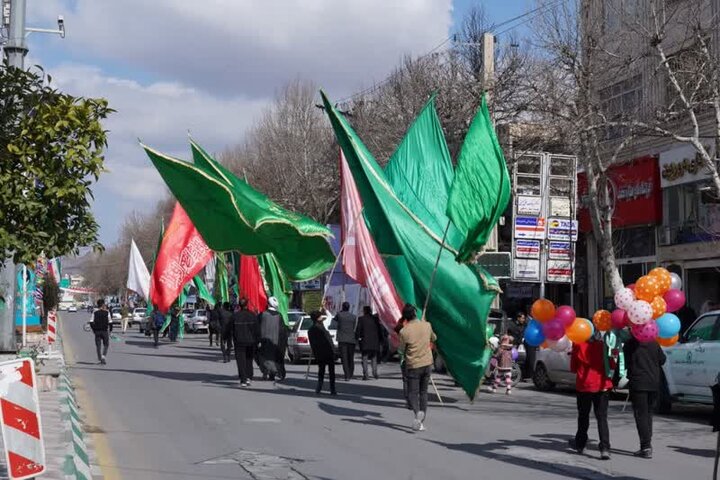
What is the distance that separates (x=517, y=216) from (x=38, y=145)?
15.8m

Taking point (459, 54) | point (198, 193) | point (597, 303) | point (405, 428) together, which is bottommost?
point (405, 428)

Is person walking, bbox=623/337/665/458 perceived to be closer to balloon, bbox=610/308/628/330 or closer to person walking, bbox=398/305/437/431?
balloon, bbox=610/308/628/330

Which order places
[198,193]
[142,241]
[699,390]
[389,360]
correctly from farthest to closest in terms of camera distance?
[142,241], [389,360], [198,193], [699,390]

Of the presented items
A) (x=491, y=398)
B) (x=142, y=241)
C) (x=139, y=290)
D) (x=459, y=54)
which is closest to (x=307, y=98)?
(x=139, y=290)

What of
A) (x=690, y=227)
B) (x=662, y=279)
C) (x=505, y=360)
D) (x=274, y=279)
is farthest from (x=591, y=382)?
(x=274, y=279)

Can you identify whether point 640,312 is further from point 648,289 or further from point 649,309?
point 648,289

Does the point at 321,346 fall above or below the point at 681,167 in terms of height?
below

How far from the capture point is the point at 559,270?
2344 centimetres

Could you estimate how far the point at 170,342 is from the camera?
45.3 m

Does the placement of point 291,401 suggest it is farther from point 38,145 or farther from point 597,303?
point 597,303

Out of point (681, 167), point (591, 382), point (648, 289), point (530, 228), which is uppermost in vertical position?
point (681, 167)

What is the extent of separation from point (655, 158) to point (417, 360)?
16.7 m

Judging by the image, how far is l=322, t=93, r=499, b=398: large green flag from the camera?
17.2 metres

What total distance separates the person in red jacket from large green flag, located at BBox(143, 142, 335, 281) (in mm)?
10585
